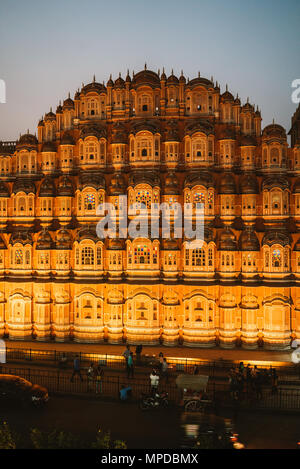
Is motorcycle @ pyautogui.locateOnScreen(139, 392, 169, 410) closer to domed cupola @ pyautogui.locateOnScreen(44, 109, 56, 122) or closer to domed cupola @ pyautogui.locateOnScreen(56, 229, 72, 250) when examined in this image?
domed cupola @ pyautogui.locateOnScreen(56, 229, 72, 250)

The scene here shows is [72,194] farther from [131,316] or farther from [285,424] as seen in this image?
[285,424]

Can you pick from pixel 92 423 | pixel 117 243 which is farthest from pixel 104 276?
pixel 92 423

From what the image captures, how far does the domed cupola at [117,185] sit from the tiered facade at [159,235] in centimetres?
7

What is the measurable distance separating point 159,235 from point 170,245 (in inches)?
51.3

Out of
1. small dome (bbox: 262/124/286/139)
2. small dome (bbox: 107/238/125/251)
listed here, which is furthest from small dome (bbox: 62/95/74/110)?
small dome (bbox: 262/124/286/139)

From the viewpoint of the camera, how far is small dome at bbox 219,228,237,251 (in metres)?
32.3

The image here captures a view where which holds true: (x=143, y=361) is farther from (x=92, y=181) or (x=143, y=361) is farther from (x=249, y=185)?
(x=249, y=185)

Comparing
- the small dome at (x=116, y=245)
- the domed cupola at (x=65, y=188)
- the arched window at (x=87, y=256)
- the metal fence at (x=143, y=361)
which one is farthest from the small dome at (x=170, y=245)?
the domed cupola at (x=65, y=188)

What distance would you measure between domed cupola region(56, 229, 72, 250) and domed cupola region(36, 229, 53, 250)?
67 centimetres

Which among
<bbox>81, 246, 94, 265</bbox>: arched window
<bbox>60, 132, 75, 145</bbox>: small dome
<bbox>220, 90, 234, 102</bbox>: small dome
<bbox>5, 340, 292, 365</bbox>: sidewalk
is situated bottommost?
<bbox>5, 340, 292, 365</bbox>: sidewalk

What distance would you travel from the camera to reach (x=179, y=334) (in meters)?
33.0

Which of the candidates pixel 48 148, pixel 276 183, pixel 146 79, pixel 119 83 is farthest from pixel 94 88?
pixel 276 183
